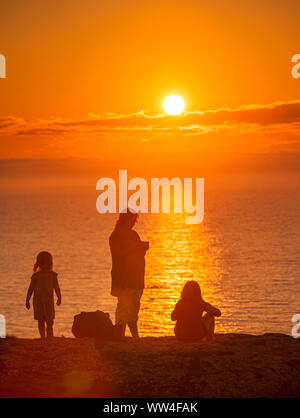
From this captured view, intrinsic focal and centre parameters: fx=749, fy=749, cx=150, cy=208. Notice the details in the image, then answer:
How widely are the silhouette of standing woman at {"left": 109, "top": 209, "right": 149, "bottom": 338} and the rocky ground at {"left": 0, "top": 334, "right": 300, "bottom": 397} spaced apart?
724 millimetres

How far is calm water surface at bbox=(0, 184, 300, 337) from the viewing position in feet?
256

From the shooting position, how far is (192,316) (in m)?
12.6

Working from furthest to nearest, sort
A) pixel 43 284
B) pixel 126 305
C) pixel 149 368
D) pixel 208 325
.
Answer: pixel 43 284
pixel 126 305
pixel 208 325
pixel 149 368

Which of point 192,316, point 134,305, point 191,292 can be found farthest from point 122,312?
point 191,292

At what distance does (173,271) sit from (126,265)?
98183 millimetres

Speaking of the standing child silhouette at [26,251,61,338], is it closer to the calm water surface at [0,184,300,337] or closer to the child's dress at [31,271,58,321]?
the child's dress at [31,271,58,321]

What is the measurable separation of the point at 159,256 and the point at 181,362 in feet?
387

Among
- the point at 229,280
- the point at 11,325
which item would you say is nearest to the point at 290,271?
the point at 229,280

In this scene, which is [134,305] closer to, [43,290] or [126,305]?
[126,305]

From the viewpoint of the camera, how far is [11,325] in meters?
73.5

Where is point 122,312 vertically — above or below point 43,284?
below

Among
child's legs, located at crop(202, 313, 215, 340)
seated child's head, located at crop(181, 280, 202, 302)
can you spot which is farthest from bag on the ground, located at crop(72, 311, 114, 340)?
child's legs, located at crop(202, 313, 215, 340)

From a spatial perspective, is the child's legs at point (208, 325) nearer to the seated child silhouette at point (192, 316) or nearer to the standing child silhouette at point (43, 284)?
the seated child silhouette at point (192, 316)

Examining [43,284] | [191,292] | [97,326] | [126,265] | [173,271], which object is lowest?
[97,326]
